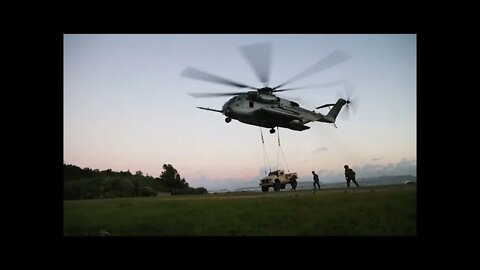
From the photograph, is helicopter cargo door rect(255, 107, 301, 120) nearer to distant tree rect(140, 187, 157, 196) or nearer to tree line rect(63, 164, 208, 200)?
tree line rect(63, 164, 208, 200)

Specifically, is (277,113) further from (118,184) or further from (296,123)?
(118,184)

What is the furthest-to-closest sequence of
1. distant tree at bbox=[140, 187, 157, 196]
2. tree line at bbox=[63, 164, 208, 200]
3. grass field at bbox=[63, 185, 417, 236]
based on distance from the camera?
distant tree at bbox=[140, 187, 157, 196]
tree line at bbox=[63, 164, 208, 200]
grass field at bbox=[63, 185, 417, 236]

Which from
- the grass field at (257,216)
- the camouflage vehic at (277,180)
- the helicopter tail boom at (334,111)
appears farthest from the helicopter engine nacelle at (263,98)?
the grass field at (257,216)

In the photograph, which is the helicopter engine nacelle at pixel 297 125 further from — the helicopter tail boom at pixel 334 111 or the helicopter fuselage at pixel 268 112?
the helicopter tail boom at pixel 334 111

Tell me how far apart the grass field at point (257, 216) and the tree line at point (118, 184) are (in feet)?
0.69

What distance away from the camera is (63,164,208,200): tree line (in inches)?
313

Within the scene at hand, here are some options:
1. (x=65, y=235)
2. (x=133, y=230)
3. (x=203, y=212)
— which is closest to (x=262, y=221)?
(x=203, y=212)

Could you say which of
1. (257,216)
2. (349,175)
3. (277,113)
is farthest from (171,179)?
(349,175)

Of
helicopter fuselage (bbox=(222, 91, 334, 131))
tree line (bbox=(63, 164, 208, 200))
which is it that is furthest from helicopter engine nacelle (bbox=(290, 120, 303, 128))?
tree line (bbox=(63, 164, 208, 200))

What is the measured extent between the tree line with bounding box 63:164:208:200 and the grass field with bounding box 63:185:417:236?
0.21 m

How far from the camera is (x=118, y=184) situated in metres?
8.28
